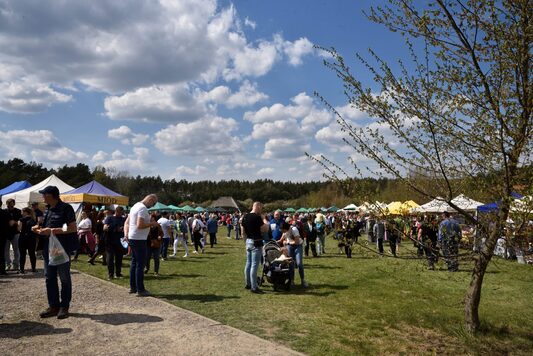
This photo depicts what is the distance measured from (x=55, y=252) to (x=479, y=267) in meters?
6.22

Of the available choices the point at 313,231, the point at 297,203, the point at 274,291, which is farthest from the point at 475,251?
the point at 297,203

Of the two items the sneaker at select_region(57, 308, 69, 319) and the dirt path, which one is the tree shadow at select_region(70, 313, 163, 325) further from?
the sneaker at select_region(57, 308, 69, 319)

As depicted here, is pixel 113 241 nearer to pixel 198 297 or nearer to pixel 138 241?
pixel 138 241

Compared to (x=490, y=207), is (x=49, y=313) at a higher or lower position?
lower

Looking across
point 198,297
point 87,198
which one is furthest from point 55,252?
point 87,198

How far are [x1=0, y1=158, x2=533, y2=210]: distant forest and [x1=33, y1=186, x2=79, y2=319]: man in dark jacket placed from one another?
4.03 meters

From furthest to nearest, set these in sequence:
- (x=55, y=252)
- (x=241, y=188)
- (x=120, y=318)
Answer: (x=241, y=188), (x=120, y=318), (x=55, y=252)

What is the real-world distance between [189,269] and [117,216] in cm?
303

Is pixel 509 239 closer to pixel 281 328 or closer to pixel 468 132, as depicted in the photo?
pixel 468 132

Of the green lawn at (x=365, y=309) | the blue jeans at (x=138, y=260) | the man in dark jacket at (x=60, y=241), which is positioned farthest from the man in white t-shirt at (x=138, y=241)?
the man in dark jacket at (x=60, y=241)

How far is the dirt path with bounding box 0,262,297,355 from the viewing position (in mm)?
4703

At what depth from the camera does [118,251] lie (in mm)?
9820

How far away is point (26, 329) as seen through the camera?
17.6ft

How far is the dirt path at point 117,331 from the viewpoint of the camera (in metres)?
4.70
